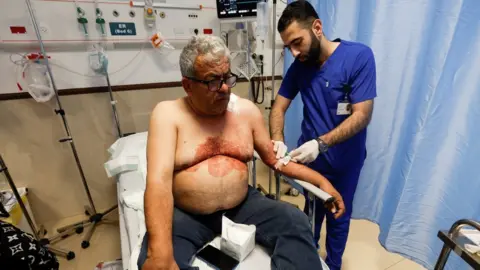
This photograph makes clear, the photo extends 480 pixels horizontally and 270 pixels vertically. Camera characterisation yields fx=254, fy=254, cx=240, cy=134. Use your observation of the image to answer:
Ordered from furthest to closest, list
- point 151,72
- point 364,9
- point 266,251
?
point 151,72
point 364,9
point 266,251

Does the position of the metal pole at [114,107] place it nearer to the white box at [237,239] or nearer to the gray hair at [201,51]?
the gray hair at [201,51]

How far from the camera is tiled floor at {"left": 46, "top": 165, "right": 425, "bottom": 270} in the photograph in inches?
66.1

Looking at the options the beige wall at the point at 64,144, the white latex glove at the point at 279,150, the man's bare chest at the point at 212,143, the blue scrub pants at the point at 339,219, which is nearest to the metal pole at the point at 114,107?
the beige wall at the point at 64,144

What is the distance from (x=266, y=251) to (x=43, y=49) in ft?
5.88

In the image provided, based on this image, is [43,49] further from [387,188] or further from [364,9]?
[387,188]

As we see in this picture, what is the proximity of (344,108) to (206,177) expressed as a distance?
79 cm

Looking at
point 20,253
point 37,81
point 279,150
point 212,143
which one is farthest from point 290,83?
point 37,81

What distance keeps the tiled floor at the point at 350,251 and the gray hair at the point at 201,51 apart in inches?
58.7

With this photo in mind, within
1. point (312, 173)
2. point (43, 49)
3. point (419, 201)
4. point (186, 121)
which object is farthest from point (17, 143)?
point (419, 201)

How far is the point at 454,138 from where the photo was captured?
1203mm

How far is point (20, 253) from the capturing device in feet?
3.60

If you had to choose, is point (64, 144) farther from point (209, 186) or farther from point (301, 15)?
point (301, 15)

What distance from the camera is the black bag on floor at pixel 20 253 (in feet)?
3.51

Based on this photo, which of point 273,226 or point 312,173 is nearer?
point 273,226
